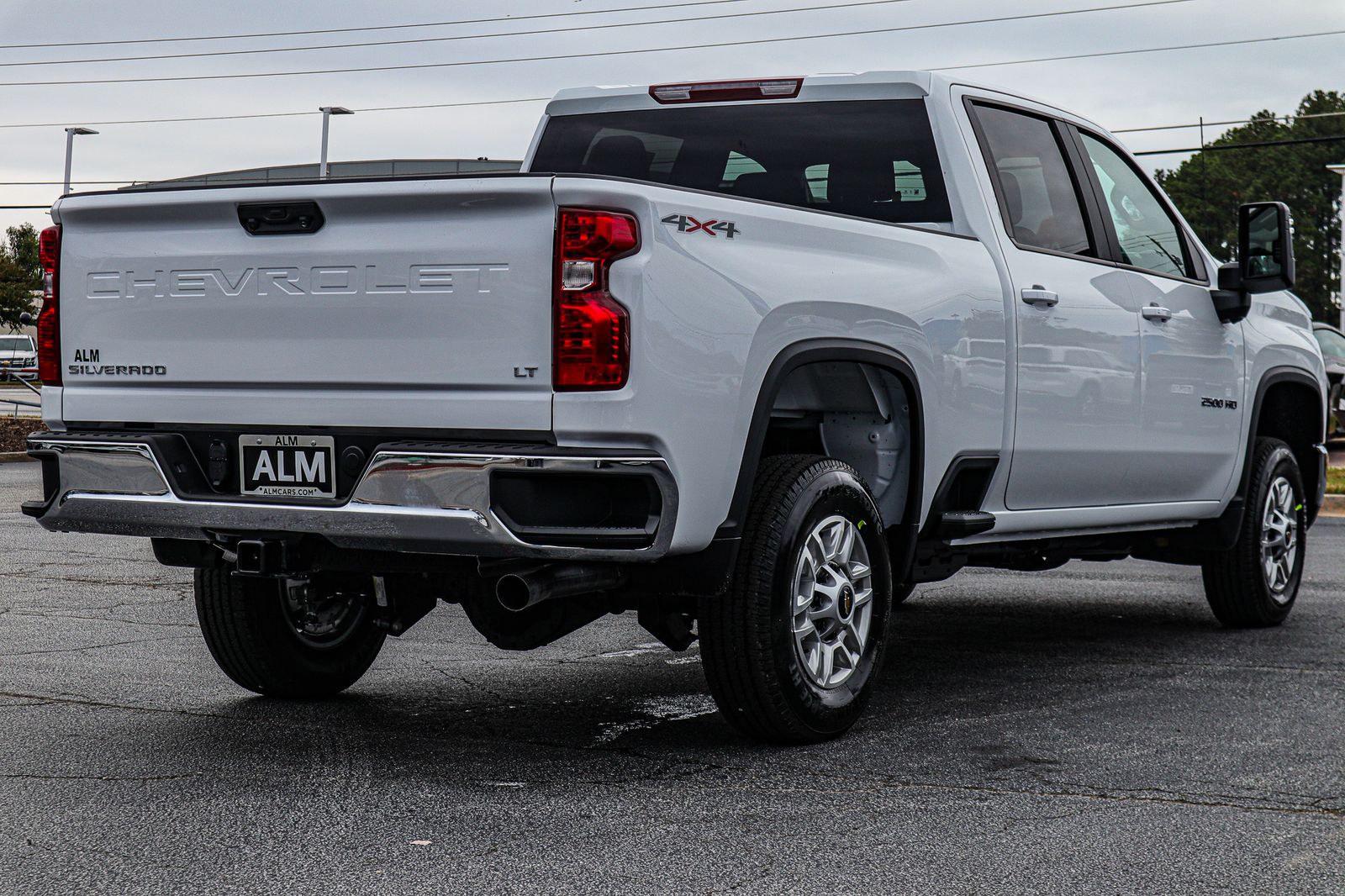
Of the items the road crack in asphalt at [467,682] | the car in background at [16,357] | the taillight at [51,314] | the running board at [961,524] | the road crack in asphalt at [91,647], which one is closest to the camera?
the taillight at [51,314]

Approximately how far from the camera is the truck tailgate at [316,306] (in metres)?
4.37

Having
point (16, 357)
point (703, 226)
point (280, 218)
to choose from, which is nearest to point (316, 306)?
point (280, 218)

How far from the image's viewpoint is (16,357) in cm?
6169

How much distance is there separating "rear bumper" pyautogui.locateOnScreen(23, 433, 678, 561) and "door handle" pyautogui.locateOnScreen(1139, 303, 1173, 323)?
3.03 meters

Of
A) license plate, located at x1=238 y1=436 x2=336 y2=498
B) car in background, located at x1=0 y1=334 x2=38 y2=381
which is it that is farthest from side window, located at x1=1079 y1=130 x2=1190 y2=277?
car in background, located at x1=0 y1=334 x2=38 y2=381

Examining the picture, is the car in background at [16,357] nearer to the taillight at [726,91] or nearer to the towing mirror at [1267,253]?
the taillight at [726,91]

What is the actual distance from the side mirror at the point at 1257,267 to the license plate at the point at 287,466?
435cm

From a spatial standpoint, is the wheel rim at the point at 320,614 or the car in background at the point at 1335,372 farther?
the car in background at the point at 1335,372

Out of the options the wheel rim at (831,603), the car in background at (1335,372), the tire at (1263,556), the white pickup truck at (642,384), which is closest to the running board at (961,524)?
the white pickup truck at (642,384)

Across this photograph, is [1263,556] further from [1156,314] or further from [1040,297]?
[1040,297]

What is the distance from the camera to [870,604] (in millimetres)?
5367

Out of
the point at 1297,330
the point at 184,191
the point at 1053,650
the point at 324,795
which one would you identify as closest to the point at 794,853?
the point at 324,795

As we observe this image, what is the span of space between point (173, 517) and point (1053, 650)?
4104 millimetres

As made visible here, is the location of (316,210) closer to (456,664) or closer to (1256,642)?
(456,664)
